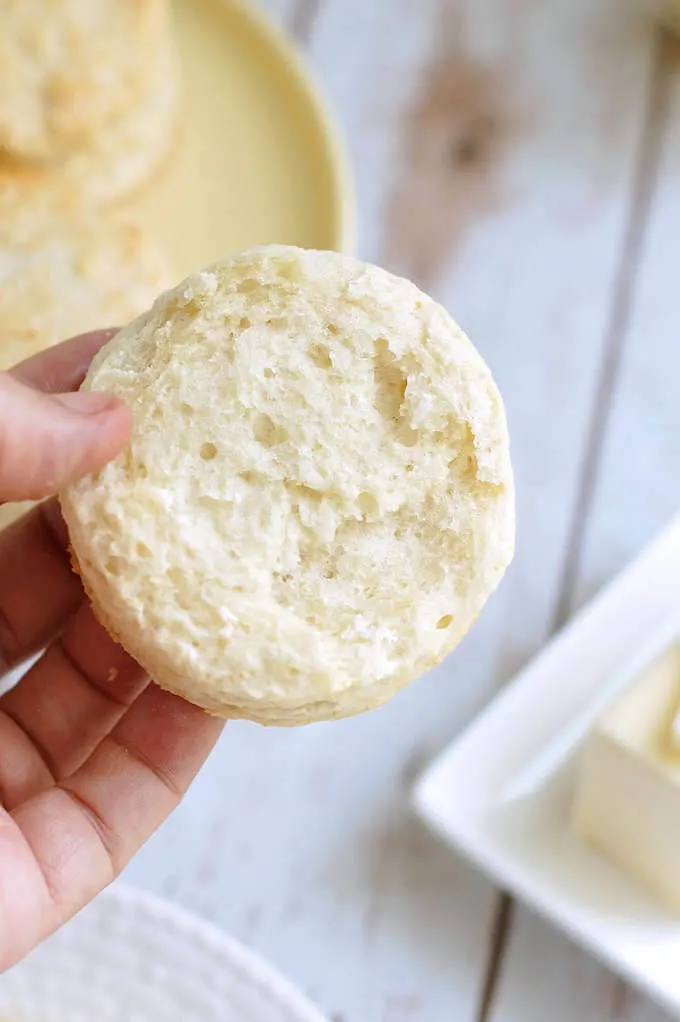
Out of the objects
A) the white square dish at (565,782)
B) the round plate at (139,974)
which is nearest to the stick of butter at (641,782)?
the white square dish at (565,782)

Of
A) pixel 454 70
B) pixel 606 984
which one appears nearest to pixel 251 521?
pixel 606 984

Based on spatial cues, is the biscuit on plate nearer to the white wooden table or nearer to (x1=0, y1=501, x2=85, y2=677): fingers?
(x1=0, y1=501, x2=85, y2=677): fingers

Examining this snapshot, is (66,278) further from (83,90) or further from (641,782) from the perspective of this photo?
(641,782)

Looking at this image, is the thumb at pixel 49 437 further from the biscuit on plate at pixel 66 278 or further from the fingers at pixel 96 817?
the biscuit on plate at pixel 66 278

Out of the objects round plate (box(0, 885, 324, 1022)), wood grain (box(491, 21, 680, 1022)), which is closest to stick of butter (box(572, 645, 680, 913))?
wood grain (box(491, 21, 680, 1022))

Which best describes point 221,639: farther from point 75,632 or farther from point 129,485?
point 75,632

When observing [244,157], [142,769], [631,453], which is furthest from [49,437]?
[631,453]
